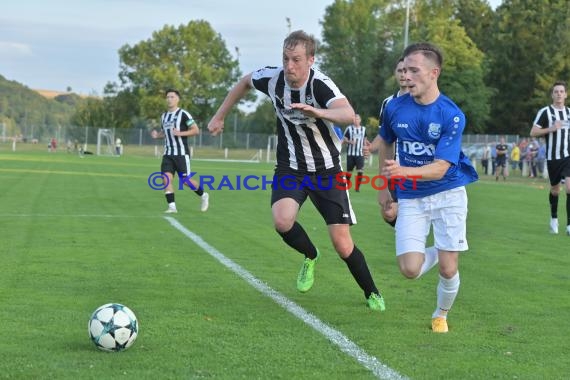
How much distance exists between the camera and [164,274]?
7824mm

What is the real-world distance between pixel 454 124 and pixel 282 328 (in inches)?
72.6

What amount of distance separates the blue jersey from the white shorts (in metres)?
0.06

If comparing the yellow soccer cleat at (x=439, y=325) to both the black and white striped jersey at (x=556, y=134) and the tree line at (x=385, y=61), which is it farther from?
the tree line at (x=385, y=61)

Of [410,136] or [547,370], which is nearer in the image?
[547,370]

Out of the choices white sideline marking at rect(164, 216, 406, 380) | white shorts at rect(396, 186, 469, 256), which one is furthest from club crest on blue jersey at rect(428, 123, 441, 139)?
white sideline marking at rect(164, 216, 406, 380)

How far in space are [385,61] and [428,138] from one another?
74702 millimetres

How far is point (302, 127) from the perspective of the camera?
21.7ft

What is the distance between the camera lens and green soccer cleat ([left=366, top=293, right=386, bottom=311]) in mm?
6329

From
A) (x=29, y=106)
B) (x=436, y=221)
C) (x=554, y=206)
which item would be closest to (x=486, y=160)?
(x=554, y=206)

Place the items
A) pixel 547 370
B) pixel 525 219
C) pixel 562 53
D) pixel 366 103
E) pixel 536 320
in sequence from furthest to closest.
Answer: pixel 366 103 → pixel 562 53 → pixel 525 219 → pixel 536 320 → pixel 547 370

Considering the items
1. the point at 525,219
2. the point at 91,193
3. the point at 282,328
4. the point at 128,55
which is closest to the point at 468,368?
the point at 282,328

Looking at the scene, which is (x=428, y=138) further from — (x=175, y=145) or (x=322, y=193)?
(x=175, y=145)

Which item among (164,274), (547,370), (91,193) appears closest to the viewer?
(547,370)

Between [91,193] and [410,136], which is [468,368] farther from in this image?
[91,193]
